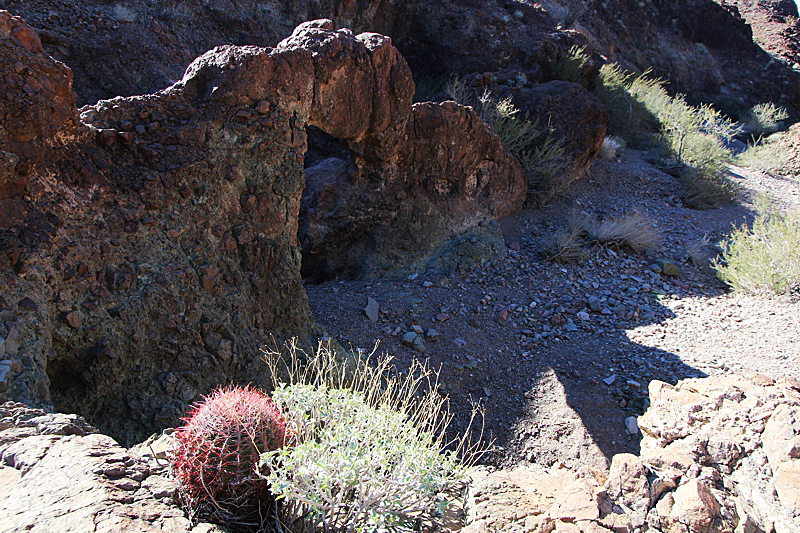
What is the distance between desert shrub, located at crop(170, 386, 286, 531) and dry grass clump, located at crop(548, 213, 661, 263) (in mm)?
4739

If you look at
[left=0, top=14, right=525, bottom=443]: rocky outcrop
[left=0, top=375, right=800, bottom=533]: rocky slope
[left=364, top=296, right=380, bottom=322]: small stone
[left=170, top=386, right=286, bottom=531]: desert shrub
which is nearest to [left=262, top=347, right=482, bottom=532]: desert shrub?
[left=170, top=386, right=286, bottom=531]: desert shrub

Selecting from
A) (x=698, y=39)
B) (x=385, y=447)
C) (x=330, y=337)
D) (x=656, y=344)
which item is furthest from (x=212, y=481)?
(x=698, y=39)

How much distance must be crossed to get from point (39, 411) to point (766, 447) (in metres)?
3.41

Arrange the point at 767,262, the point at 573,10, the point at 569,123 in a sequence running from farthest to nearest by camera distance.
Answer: the point at 573,10, the point at 569,123, the point at 767,262

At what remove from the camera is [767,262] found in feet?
18.6

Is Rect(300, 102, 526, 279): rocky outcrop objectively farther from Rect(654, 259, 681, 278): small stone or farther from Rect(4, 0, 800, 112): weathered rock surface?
Rect(4, 0, 800, 112): weathered rock surface

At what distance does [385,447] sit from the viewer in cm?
266

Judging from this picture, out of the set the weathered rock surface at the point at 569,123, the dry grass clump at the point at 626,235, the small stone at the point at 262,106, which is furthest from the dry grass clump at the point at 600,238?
the small stone at the point at 262,106

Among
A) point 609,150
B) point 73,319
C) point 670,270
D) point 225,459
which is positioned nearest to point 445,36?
point 609,150

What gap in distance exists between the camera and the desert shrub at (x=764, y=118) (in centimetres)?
1338

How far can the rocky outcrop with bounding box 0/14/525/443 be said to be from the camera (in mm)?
2945

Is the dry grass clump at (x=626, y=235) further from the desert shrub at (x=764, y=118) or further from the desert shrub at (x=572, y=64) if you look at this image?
the desert shrub at (x=764, y=118)

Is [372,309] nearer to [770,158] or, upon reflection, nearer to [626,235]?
[626,235]

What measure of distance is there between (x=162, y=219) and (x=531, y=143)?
223 inches
